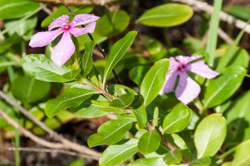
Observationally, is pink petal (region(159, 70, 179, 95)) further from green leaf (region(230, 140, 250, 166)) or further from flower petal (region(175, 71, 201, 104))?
green leaf (region(230, 140, 250, 166))

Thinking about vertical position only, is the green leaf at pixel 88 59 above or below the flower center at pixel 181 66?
above

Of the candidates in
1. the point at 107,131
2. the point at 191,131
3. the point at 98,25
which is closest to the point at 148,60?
the point at 98,25

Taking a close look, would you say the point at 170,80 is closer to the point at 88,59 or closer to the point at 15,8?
the point at 88,59

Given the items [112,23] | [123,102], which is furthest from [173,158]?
[112,23]

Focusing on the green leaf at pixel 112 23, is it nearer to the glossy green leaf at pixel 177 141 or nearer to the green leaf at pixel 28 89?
the green leaf at pixel 28 89

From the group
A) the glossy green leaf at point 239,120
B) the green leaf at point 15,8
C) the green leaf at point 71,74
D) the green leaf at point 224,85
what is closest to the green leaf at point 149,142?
the green leaf at point 71,74
